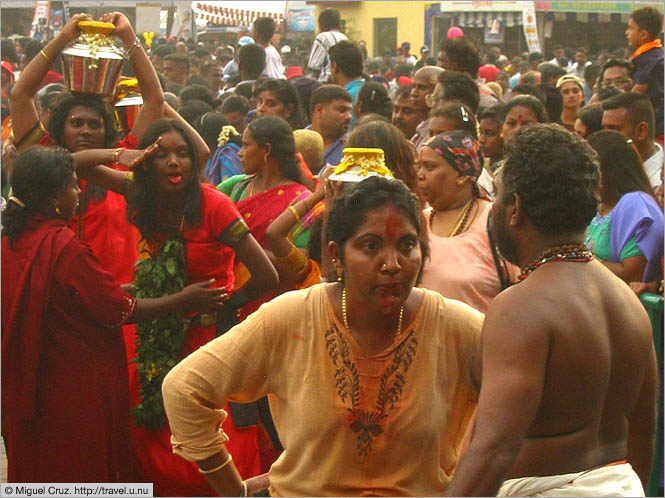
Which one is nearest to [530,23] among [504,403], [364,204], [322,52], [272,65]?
[272,65]

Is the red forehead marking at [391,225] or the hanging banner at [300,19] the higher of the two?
the hanging banner at [300,19]

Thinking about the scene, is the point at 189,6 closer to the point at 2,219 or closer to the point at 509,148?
the point at 2,219

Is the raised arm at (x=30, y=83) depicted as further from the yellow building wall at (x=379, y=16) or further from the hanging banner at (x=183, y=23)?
the yellow building wall at (x=379, y=16)

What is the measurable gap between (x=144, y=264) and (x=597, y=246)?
2.22m

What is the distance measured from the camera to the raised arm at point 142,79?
5152 millimetres

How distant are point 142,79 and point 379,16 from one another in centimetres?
1860

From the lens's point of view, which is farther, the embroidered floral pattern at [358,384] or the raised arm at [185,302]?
the raised arm at [185,302]

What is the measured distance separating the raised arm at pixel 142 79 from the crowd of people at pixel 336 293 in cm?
1

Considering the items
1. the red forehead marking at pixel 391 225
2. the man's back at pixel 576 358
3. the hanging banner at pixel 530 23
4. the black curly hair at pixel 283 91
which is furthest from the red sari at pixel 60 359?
the hanging banner at pixel 530 23

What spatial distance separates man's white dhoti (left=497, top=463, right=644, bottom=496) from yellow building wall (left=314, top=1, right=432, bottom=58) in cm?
1888

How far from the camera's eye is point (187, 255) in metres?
4.41

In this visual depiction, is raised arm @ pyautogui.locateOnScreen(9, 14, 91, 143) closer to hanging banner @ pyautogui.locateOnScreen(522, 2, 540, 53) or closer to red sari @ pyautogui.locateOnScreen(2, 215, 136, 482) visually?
red sari @ pyautogui.locateOnScreen(2, 215, 136, 482)

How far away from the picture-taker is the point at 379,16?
23109mm

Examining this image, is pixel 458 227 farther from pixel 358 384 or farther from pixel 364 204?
pixel 358 384
